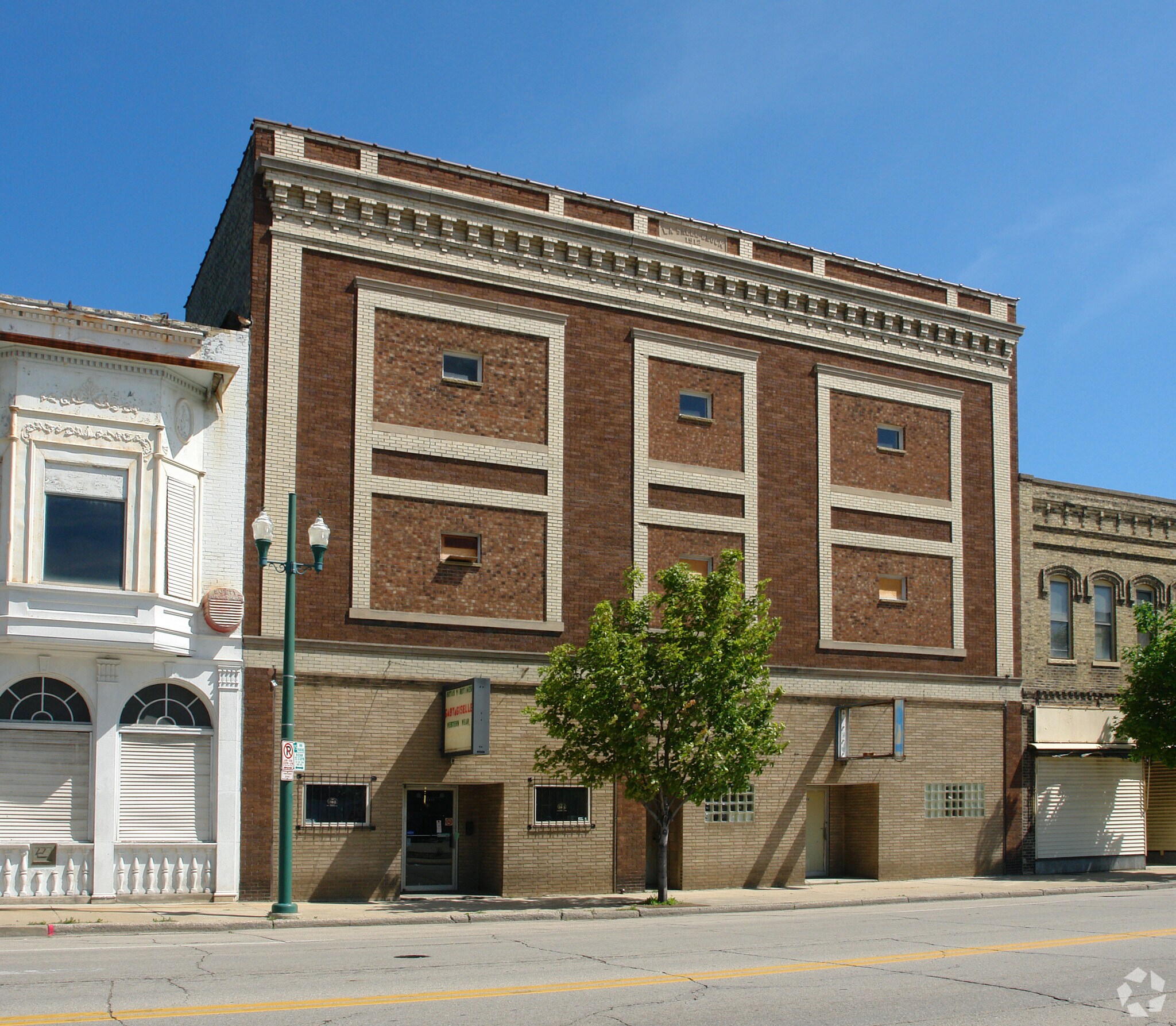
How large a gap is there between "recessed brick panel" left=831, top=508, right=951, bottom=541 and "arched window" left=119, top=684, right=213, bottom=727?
14.1m

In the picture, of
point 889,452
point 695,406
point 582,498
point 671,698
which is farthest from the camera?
Answer: point 889,452

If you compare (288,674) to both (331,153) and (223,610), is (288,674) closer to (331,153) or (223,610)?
(223,610)

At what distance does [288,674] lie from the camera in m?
19.3

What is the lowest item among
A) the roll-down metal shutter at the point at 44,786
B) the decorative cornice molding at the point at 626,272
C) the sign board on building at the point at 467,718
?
the roll-down metal shutter at the point at 44,786

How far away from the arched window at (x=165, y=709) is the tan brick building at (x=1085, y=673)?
62.7 feet

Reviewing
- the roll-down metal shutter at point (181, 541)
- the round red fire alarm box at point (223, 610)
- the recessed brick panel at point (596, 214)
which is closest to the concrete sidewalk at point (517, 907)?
the round red fire alarm box at point (223, 610)

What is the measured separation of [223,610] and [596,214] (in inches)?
437

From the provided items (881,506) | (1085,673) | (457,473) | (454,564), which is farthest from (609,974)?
(1085,673)

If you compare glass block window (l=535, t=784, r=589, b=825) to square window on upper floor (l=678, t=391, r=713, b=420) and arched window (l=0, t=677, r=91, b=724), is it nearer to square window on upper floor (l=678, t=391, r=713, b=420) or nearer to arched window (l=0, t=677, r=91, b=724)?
square window on upper floor (l=678, t=391, r=713, b=420)

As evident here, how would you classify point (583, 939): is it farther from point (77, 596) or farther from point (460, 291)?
point (460, 291)

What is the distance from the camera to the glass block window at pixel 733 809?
25.8 metres

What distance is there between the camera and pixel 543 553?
81.7 feet

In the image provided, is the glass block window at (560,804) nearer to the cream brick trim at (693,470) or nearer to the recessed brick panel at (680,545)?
the cream brick trim at (693,470)

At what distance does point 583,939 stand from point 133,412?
36.5 ft
